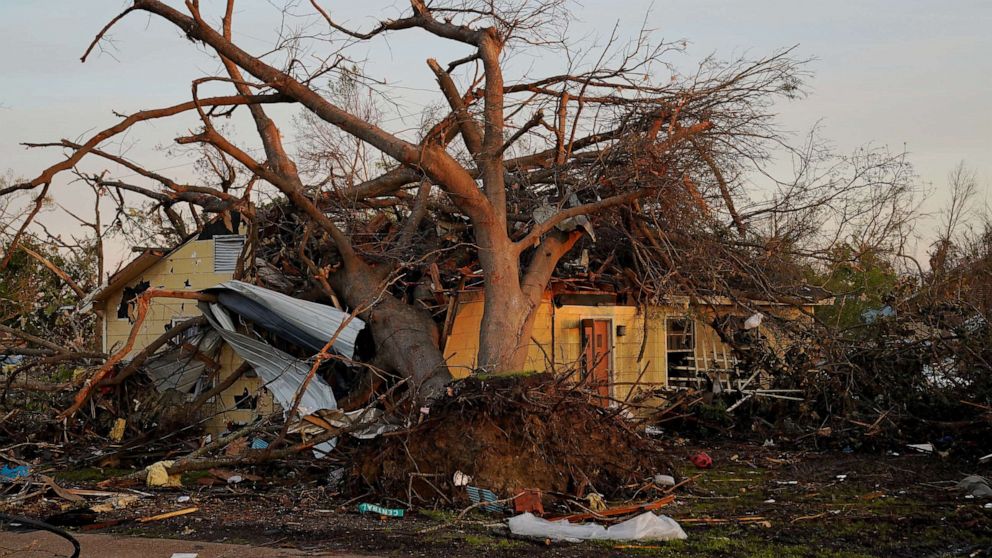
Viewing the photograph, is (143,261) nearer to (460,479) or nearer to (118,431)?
(118,431)

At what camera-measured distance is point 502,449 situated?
9.63m

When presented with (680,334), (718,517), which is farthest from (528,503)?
(680,334)

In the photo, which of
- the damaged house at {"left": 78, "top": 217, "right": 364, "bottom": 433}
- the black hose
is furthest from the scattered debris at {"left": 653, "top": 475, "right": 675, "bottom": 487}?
the black hose

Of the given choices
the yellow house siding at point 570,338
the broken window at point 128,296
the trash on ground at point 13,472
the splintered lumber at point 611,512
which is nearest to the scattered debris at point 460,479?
the splintered lumber at point 611,512

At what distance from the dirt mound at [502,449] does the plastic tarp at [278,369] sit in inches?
97.4

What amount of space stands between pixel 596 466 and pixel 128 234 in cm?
1736

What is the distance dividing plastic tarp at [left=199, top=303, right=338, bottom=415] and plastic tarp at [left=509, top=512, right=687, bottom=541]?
4598 mm

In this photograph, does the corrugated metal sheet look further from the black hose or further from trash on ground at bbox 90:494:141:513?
the black hose

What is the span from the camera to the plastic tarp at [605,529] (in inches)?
306

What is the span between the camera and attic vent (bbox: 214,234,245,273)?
15.0 m

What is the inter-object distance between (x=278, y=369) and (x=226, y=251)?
323 centimetres

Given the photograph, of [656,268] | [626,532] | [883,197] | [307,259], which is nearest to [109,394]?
[307,259]

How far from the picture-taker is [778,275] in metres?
15.4

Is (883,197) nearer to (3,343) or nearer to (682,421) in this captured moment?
(682,421)
